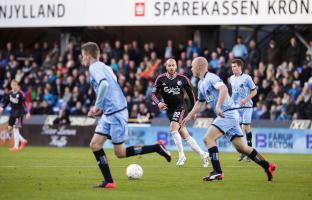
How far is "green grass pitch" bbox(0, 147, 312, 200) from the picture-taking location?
11148 mm

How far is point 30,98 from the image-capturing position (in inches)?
1256

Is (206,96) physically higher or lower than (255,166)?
higher

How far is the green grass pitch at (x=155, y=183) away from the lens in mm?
11148

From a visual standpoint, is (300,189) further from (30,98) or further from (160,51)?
(160,51)

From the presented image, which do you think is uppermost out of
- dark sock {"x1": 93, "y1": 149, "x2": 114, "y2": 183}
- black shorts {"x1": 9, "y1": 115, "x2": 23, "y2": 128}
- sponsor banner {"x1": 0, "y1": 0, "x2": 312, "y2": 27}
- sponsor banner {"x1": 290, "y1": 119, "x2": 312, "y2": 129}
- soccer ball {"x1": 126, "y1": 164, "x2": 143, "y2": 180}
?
sponsor banner {"x1": 0, "y1": 0, "x2": 312, "y2": 27}

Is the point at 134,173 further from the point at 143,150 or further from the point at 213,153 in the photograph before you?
the point at 213,153

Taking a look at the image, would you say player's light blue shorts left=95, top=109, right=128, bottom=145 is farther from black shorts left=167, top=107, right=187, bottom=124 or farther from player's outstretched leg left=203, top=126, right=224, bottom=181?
black shorts left=167, top=107, right=187, bottom=124

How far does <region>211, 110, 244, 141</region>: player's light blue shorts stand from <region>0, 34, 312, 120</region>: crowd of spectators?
13.6 meters

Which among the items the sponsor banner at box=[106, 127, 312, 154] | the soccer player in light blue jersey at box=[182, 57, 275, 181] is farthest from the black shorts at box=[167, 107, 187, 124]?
the sponsor banner at box=[106, 127, 312, 154]

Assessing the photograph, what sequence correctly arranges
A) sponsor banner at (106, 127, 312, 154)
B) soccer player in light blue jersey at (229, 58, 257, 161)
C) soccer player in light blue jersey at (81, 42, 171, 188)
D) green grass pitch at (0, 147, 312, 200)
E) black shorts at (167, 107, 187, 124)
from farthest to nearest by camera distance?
sponsor banner at (106, 127, 312, 154) < soccer player in light blue jersey at (229, 58, 257, 161) < black shorts at (167, 107, 187, 124) < soccer player in light blue jersey at (81, 42, 171, 188) < green grass pitch at (0, 147, 312, 200)

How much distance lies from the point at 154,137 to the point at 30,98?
6.63m

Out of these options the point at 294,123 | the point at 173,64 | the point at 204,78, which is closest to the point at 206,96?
the point at 204,78

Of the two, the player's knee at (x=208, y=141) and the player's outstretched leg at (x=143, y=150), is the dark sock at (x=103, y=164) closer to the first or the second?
the player's outstretched leg at (x=143, y=150)

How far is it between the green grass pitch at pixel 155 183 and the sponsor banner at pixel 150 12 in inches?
507
